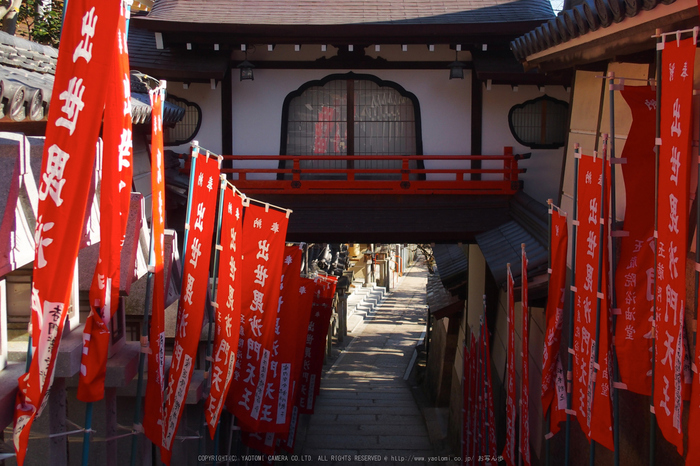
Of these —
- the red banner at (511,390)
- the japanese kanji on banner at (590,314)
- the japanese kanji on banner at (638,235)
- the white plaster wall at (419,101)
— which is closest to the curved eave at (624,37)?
the japanese kanji on banner at (638,235)

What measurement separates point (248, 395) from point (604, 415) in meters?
4.83

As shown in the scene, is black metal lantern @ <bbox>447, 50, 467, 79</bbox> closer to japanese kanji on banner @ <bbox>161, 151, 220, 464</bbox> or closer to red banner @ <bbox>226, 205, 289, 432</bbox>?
red banner @ <bbox>226, 205, 289, 432</bbox>

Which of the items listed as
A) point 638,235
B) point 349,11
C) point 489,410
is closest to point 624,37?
point 638,235

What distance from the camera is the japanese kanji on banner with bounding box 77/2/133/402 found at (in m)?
5.03

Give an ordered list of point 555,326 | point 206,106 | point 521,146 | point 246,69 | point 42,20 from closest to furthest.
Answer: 1. point 555,326
2. point 246,69
3. point 521,146
4. point 206,106
5. point 42,20

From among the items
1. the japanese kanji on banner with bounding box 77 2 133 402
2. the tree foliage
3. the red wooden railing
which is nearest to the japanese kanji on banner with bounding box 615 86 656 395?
the japanese kanji on banner with bounding box 77 2 133 402

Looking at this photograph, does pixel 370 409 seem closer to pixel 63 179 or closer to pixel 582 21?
pixel 582 21

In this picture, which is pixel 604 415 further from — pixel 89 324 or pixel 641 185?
pixel 89 324

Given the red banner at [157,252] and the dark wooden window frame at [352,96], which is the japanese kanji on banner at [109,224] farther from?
the dark wooden window frame at [352,96]

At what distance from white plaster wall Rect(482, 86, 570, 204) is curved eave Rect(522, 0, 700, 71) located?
4.62 m

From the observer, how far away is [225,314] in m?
7.55

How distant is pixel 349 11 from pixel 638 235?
31.6ft

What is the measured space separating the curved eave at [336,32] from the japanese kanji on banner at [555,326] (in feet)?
20.8

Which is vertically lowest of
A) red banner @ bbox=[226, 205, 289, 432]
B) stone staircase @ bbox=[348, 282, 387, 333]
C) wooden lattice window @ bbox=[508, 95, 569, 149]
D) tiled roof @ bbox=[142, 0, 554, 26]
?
stone staircase @ bbox=[348, 282, 387, 333]
